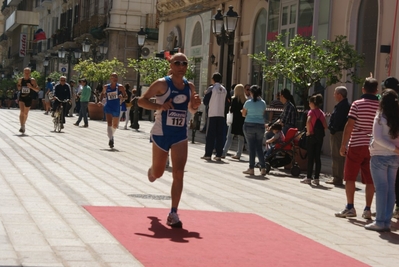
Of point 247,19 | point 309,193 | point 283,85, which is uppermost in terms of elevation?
point 247,19

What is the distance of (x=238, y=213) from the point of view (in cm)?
1084

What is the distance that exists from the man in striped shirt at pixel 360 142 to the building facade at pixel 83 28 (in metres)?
38.0

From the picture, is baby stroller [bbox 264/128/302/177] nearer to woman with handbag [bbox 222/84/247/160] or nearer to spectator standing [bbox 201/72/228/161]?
spectator standing [bbox 201/72/228/161]

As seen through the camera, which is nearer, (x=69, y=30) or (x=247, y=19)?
(x=247, y=19)

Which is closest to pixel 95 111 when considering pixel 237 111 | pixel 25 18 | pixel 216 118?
pixel 237 111

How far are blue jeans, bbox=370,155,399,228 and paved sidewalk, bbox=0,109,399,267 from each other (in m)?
0.22

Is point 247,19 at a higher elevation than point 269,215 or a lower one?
higher

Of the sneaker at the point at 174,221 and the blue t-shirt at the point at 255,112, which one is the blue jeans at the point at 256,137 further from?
the sneaker at the point at 174,221

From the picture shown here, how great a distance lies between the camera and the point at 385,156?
10.4 meters

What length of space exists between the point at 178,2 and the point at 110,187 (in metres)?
29.4

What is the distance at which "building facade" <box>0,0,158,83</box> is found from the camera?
54156 millimetres

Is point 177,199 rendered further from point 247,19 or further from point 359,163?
point 247,19

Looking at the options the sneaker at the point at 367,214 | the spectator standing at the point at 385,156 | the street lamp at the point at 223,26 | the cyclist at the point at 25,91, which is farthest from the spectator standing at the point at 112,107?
the spectator standing at the point at 385,156

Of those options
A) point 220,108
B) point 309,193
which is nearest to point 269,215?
point 309,193
